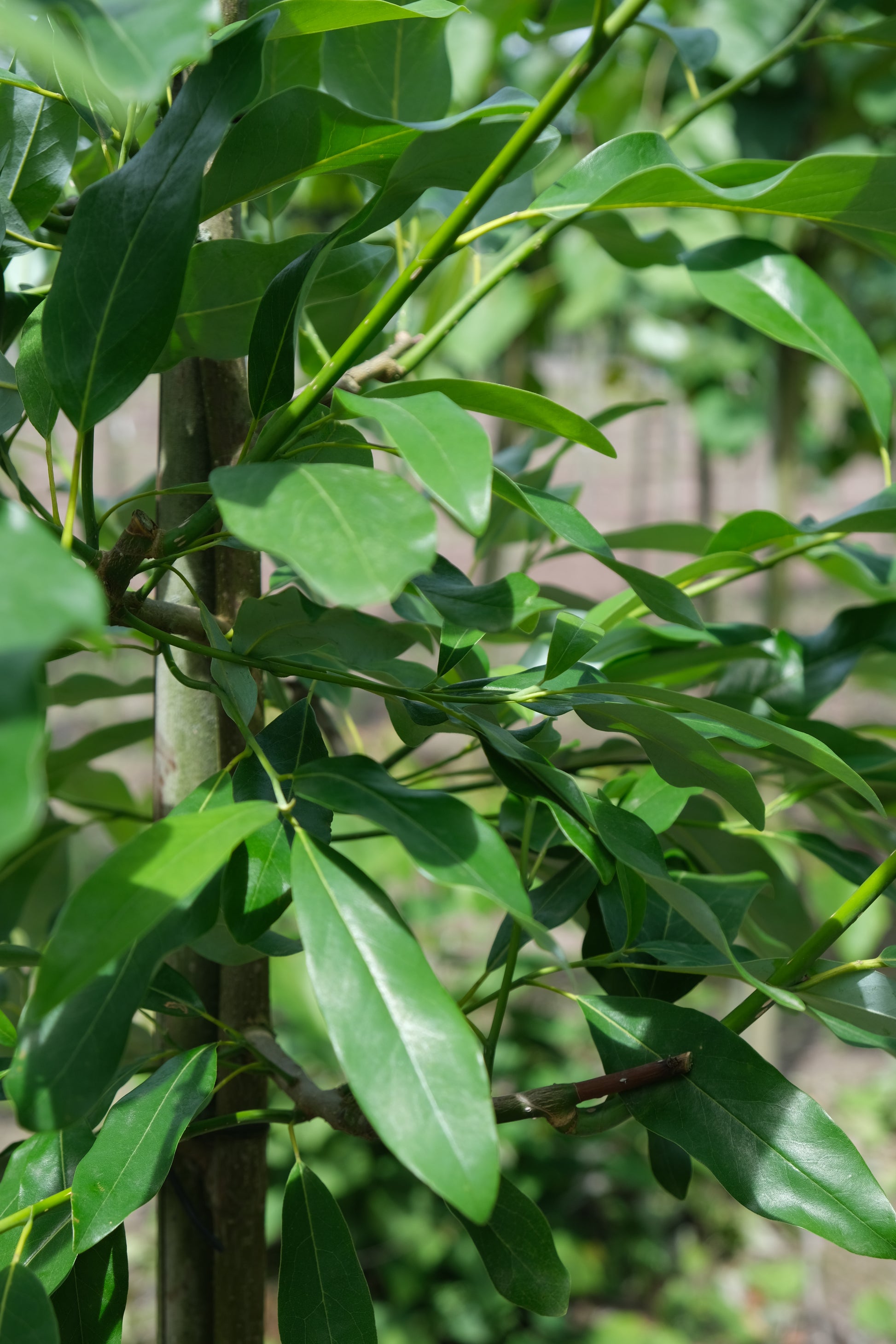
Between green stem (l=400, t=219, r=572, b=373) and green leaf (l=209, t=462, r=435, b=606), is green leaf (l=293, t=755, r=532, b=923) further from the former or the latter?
green stem (l=400, t=219, r=572, b=373)

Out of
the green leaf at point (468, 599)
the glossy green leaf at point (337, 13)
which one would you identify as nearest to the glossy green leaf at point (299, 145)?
the glossy green leaf at point (337, 13)

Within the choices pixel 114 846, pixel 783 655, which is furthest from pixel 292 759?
pixel 114 846

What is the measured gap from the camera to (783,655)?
415 millimetres

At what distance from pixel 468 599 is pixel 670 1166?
206mm

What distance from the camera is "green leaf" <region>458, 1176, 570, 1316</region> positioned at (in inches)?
11.4

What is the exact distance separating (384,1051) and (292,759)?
0.33 ft

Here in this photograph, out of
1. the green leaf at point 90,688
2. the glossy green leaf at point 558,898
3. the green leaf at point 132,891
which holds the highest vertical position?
the green leaf at point 132,891

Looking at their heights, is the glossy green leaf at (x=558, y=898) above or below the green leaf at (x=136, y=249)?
below

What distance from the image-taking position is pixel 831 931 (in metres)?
0.28

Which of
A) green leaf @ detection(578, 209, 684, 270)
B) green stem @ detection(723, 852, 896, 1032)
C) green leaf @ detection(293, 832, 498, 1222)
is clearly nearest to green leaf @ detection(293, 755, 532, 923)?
green leaf @ detection(293, 832, 498, 1222)

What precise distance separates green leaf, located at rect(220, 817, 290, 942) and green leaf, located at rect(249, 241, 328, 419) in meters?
0.11

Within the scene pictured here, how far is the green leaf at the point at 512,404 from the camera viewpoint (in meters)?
0.25

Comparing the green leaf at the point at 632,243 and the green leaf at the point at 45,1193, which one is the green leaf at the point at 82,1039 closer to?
the green leaf at the point at 45,1193

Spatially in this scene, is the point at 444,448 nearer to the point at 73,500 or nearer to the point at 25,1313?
the point at 73,500
